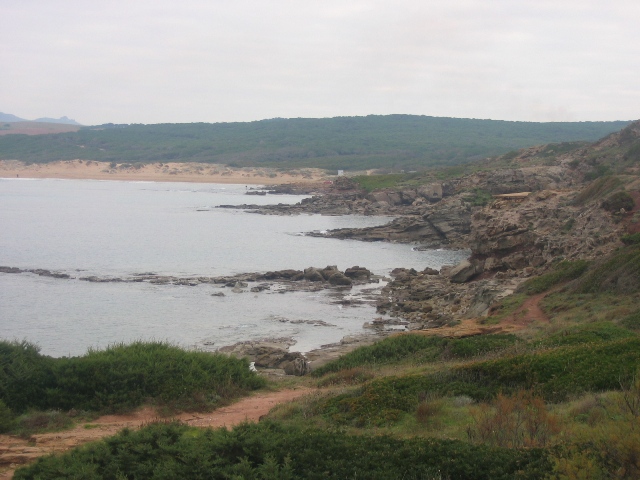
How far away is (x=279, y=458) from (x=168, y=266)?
132ft

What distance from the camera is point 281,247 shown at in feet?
186

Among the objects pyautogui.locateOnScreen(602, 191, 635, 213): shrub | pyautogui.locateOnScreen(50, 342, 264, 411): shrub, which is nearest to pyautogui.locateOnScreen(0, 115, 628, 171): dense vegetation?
pyautogui.locateOnScreen(602, 191, 635, 213): shrub

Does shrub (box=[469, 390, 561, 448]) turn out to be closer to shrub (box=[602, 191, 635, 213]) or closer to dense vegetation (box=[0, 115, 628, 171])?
shrub (box=[602, 191, 635, 213])

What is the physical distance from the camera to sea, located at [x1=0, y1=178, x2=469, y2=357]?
29.2m

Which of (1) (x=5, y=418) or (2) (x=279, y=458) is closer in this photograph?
(2) (x=279, y=458)

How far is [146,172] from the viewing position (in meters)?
158

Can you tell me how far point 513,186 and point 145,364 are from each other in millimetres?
54370

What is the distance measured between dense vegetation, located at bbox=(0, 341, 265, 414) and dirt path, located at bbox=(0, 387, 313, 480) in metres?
0.45

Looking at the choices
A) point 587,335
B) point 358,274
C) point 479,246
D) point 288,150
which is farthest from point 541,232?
point 288,150

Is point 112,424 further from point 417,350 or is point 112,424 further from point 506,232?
point 506,232

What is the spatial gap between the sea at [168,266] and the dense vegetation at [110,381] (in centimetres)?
898

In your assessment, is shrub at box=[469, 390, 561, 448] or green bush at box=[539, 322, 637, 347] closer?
shrub at box=[469, 390, 561, 448]

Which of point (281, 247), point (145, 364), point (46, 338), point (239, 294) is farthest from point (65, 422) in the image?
point (281, 247)

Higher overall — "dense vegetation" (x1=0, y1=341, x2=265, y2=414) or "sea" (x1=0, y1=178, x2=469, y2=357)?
"dense vegetation" (x1=0, y1=341, x2=265, y2=414)
